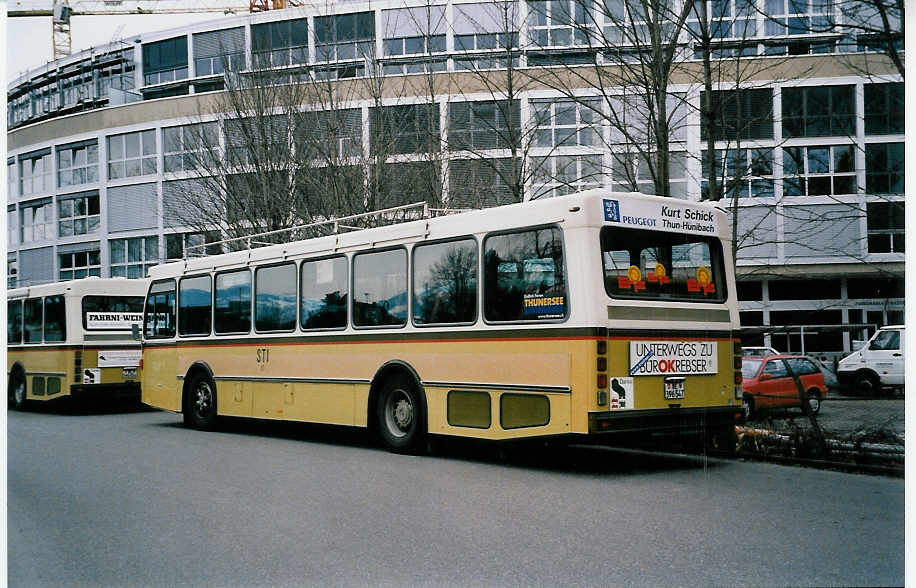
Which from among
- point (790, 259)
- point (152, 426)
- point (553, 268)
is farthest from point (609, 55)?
point (790, 259)

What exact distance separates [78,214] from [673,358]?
3234 cm

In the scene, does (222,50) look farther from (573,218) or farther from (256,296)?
(573,218)

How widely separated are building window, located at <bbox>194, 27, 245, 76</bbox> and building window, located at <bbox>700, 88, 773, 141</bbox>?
13.5 meters

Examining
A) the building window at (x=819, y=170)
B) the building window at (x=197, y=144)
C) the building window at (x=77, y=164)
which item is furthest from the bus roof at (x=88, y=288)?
the building window at (x=77, y=164)

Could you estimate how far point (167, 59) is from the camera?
94.1 ft

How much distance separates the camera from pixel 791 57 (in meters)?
11.5

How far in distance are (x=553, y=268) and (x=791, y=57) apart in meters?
4.04

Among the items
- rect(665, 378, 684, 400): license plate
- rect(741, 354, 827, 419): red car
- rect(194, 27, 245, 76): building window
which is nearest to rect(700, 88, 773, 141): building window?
rect(665, 378, 684, 400): license plate

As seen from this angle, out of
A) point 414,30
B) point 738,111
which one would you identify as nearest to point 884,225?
point 738,111

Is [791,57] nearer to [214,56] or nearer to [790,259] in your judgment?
[790,259]

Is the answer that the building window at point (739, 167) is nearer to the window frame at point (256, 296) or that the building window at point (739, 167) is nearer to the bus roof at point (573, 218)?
the bus roof at point (573, 218)

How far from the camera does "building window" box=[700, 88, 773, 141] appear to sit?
1249 cm

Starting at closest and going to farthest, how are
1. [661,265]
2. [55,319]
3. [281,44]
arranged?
1. [661,265]
2. [55,319]
3. [281,44]

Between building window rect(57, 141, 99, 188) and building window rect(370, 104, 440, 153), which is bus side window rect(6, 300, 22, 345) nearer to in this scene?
building window rect(370, 104, 440, 153)
